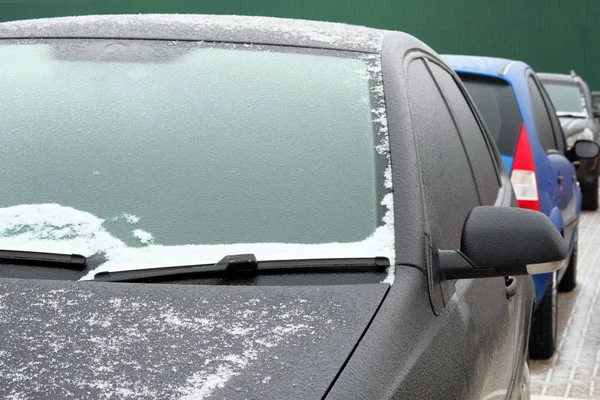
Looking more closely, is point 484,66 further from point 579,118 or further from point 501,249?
point 579,118

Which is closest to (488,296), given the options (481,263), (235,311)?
(481,263)

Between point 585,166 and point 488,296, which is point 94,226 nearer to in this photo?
point 488,296

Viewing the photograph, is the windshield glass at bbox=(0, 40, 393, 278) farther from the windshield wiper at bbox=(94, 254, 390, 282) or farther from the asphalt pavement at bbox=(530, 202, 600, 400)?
the asphalt pavement at bbox=(530, 202, 600, 400)

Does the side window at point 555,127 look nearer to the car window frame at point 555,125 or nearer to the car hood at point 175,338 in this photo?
the car window frame at point 555,125

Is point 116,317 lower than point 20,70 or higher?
lower

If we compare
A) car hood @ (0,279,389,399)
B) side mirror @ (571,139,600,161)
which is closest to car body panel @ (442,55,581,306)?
side mirror @ (571,139,600,161)

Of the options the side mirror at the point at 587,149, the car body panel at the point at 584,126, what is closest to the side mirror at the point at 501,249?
the side mirror at the point at 587,149

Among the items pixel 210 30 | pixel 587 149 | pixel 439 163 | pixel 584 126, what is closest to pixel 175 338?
pixel 439 163

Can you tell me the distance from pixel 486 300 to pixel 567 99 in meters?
13.4

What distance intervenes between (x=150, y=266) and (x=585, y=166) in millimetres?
11858

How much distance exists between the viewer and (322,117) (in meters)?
2.82

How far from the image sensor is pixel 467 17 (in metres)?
27.5

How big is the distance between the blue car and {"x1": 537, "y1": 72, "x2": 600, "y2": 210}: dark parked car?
6271 mm

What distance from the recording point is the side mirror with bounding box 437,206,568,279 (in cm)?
246
